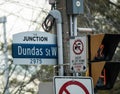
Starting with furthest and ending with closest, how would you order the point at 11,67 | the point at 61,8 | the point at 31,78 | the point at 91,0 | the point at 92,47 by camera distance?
the point at 91,0, the point at 31,78, the point at 11,67, the point at 61,8, the point at 92,47

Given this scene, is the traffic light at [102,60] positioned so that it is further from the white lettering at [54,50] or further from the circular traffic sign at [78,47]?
the white lettering at [54,50]

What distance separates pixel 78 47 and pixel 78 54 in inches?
3.7

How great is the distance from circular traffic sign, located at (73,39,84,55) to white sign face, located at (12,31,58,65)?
36 cm

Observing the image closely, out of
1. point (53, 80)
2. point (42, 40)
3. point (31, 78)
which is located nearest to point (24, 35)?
point (42, 40)

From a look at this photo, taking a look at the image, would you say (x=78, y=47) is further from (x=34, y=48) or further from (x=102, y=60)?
(x=34, y=48)

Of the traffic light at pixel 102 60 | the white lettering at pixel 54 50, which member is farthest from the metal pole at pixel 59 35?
the traffic light at pixel 102 60

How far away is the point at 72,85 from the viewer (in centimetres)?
706

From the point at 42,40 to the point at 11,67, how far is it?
7015 mm

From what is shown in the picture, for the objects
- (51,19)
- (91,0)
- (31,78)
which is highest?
(91,0)

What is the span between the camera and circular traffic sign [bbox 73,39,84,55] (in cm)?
728

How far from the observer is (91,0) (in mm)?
19094

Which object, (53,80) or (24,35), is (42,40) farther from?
(53,80)

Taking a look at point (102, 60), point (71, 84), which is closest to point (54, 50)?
point (71, 84)

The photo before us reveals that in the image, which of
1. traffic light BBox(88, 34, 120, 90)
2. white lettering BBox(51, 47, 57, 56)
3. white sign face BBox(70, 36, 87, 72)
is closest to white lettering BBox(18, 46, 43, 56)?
white lettering BBox(51, 47, 57, 56)
